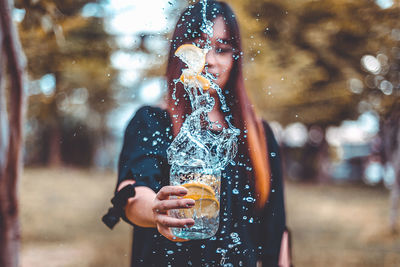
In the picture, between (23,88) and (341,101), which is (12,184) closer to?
(23,88)

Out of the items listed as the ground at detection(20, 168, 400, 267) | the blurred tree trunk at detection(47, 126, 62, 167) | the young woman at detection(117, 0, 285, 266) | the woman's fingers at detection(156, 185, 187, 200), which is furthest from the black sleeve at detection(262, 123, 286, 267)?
the blurred tree trunk at detection(47, 126, 62, 167)

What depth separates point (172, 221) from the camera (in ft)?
2.94

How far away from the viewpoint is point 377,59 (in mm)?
4562

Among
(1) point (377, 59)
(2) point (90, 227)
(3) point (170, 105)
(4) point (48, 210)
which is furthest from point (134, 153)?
(4) point (48, 210)

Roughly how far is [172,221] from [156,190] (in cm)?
22

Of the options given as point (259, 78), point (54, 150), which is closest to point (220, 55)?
point (259, 78)

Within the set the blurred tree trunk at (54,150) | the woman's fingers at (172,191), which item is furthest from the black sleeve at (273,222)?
→ the blurred tree trunk at (54,150)

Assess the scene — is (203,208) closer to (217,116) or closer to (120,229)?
(217,116)

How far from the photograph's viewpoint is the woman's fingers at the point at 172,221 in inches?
34.4

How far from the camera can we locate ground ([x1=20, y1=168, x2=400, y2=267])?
197 inches

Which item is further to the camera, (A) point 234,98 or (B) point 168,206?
(A) point 234,98

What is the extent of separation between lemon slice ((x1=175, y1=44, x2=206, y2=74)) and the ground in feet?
4.45

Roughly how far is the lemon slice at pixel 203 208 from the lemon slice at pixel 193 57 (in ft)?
1.10

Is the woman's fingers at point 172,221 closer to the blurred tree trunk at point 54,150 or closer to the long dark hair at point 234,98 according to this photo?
the long dark hair at point 234,98
